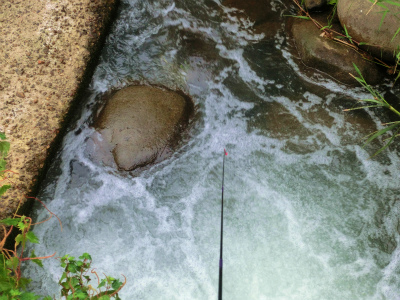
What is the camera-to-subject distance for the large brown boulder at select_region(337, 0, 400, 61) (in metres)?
3.66

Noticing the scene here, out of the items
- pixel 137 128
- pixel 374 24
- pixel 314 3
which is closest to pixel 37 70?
pixel 137 128

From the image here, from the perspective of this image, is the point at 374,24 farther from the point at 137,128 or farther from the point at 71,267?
the point at 71,267

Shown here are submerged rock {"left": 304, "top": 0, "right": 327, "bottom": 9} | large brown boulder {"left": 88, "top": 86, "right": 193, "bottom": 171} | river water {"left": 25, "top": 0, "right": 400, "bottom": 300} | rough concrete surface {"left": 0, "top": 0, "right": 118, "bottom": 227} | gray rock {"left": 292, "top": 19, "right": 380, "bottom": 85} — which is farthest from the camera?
submerged rock {"left": 304, "top": 0, "right": 327, "bottom": 9}

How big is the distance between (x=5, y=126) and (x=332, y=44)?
3568 mm

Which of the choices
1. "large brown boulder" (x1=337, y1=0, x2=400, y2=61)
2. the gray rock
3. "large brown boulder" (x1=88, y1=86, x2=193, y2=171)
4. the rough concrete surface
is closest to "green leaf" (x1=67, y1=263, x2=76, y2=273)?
the rough concrete surface

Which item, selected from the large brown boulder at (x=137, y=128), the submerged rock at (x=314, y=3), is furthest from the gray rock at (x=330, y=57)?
the large brown boulder at (x=137, y=128)

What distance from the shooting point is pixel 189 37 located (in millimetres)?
4359

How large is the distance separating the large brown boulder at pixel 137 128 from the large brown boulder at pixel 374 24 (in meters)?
2.11

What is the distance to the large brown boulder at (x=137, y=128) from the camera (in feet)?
11.4

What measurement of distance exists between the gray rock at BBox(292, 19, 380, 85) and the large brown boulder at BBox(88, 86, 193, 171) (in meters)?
1.64

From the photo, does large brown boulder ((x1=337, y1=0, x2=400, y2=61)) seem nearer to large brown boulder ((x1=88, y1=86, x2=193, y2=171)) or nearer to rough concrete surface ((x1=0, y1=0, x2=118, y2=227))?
large brown boulder ((x1=88, y1=86, x2=193, y2=171))

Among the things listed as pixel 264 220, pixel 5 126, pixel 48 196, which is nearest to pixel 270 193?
pixel 264 220

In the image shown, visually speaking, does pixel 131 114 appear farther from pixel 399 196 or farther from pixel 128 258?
pixel 399 196

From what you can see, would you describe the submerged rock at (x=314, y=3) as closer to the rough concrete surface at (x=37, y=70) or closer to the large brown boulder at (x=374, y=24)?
the large brown boulder at (x=374, y=24)
